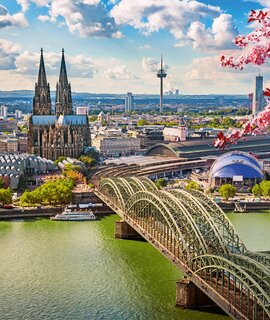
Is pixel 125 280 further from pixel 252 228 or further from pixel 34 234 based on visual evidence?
pixel 252 228

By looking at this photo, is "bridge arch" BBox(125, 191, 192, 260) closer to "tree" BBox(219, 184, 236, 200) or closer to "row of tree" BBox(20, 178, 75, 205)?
"row of tree" BBox(20, 178, 75, 205)

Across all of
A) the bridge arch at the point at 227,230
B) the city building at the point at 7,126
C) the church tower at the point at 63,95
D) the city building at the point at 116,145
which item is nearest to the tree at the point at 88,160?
the church tower at the point at 63,95

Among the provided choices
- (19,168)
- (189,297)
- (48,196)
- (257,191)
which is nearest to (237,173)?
(257,191)

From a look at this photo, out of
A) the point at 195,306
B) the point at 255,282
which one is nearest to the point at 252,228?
the point at 195,306

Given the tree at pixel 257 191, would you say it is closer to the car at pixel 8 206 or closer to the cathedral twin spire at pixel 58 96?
the car at pixel 8 206

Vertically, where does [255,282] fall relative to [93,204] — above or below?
above
